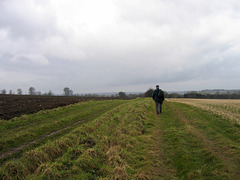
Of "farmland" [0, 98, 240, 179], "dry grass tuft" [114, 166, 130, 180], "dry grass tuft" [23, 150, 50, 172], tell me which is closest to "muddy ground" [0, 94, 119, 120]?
"farmland" [0, 98, 240, 179]

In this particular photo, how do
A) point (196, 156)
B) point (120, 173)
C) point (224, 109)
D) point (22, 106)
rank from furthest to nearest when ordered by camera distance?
1. point (22, 106)
2. point (224, 109)
3. point (196, 156)
4. point (120, 173)

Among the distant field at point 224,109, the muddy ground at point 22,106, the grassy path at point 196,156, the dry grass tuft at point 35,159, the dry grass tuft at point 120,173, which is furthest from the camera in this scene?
the muddy ground at point 22,106

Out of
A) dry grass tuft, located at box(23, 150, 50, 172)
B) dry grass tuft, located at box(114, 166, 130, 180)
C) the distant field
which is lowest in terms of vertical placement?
dry grass tuft, located at box(23, 150, 50, 172)

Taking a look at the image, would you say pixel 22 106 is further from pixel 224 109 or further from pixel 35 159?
pixel 224 109

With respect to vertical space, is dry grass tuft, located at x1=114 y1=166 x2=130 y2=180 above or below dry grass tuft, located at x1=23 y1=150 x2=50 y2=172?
above

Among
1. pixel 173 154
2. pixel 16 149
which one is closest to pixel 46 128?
pixel 16 149

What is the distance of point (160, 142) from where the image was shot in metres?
6.53

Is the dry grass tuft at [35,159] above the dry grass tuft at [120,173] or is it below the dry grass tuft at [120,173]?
below

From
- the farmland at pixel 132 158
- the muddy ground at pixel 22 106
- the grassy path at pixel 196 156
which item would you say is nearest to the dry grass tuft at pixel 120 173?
the farmland at pixel 132 158

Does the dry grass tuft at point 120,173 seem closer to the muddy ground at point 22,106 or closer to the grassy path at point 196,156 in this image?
the grassy path at point 196,156

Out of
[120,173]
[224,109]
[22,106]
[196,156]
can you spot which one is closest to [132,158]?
[120,173]

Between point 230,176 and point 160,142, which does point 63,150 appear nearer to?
point 160,142

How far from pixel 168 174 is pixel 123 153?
5.46 ft

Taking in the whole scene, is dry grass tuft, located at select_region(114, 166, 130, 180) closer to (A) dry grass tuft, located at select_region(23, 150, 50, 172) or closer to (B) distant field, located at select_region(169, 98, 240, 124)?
(A) dry grass tuft, located at select_region(23, 150, 50, 172)
